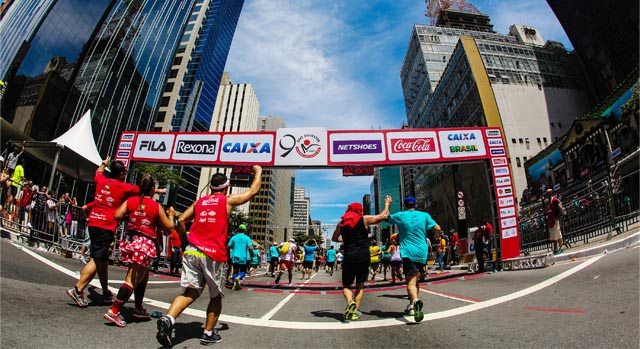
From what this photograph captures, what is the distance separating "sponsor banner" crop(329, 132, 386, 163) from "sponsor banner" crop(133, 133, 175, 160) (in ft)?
25.6

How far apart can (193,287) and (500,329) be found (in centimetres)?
353

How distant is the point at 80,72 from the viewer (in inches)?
1767

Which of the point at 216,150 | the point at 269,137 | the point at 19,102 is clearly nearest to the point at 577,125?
the point at 269,137

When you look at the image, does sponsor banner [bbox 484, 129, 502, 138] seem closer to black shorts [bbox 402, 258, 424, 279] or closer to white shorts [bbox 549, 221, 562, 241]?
white shorts [bbox 549, 221, 562, 241]

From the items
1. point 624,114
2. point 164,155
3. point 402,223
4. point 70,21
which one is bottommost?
point 402,223

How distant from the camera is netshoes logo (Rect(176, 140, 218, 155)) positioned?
14734 millimetres

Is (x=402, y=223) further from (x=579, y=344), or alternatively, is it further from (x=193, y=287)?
(x=193, y=287)

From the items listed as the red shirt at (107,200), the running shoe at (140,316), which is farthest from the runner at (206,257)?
the red shirt at (107,200)

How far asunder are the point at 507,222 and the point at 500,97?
5058 cm

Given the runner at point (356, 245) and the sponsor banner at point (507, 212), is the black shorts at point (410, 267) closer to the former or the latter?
the runner at point (356, 245)

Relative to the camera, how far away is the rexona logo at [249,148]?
14523mm

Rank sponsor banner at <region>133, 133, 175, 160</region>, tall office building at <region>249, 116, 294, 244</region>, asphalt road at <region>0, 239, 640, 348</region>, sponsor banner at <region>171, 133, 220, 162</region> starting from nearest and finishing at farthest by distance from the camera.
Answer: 1. asphalt road at <region>0, 239, 640, 348</region>
2. sponsor banner at <region>171, 133, 220, 162</region>
3. sponsor banner at <region>133, 133, 175, 160</region>
4. tall office building at <region>249, 116, 294, 244</region>

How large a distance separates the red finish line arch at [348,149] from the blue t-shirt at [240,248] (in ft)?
14.6

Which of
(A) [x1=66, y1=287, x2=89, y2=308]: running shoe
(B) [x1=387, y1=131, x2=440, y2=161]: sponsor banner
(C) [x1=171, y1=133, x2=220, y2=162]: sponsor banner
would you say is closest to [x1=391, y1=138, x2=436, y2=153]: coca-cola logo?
(B) [x1=387, y1=131, x2=440, y2=161]: sponsor banner
